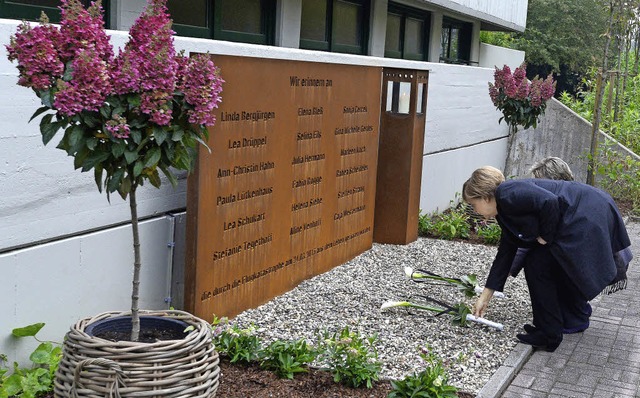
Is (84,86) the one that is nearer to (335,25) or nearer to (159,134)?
(159,134)

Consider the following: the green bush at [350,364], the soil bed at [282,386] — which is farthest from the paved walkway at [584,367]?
the green bush at [350,364]

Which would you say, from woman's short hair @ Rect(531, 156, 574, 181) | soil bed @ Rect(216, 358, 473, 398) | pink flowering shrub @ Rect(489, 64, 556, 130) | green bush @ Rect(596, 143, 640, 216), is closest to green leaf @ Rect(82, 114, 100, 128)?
soil bed @ Rect(216, 358, 473, 398)

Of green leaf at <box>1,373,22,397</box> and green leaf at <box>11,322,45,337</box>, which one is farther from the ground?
green leaf at <box>11,322,45,337</box>

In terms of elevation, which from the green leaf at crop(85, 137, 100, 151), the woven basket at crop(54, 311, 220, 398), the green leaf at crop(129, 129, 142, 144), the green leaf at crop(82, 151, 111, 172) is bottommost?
the woven basket at crop(54, 311, 220, 398)

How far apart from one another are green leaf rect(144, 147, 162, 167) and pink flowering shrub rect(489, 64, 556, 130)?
29.0 feet

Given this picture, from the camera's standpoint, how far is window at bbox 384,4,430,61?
14.0 metres

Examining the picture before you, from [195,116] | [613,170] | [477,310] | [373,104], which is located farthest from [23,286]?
[613,170]

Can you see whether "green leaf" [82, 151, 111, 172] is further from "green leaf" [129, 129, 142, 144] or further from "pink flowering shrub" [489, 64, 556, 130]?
"pink flowering shrub" [489, 64, 556, 130]

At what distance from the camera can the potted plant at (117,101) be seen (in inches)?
142

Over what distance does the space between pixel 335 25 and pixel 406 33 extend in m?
3.42

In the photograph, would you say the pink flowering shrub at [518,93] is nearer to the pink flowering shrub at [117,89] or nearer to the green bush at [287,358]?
the green bush at [287,358]

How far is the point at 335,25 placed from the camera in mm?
11594

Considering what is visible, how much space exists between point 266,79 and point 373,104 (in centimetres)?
253

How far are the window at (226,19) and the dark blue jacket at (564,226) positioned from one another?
3343 mm
